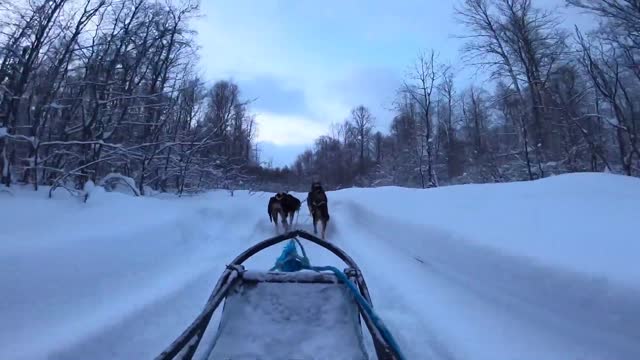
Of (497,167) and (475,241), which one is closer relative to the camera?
(475,241)

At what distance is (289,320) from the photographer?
9.81ft

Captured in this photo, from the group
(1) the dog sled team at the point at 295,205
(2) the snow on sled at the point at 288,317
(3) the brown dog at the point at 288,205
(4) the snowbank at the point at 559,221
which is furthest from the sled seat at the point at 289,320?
(3) the brown dog at the point at 288,205

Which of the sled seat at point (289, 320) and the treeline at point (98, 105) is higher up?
the treeline at point (98, 105)

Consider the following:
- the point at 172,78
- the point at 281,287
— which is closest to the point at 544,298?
the point at 281,287

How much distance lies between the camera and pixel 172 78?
2016 cm

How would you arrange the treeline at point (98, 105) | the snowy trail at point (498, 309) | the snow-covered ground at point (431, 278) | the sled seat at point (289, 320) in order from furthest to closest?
the treeline at point (98, 105) → the snow-covered ground at point (431, 278) → the sled seat at point (289, 320) → the snowy trail at point (498, 309)

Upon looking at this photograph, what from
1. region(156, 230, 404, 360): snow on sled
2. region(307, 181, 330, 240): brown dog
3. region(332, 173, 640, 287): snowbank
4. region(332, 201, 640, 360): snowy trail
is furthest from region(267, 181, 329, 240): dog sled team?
region(156, 230, 404, 360): snow on sled

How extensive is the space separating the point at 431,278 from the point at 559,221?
67.4 inches

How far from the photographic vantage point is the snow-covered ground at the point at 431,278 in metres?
2.77

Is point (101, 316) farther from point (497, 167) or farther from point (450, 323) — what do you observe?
point (497, 167)

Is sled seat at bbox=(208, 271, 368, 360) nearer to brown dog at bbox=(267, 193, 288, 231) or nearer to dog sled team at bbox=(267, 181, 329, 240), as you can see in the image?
dog sled team at bbox=(267, 181, 329, 240)

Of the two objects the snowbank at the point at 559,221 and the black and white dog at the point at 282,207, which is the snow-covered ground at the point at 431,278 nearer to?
the snowbank at the point at 559,221

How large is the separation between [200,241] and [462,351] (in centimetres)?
648

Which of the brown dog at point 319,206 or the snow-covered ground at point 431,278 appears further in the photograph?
the brown dog at point 319,206
